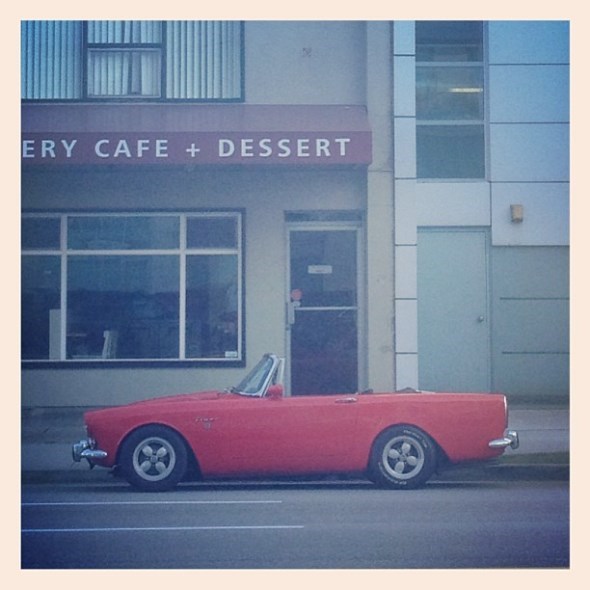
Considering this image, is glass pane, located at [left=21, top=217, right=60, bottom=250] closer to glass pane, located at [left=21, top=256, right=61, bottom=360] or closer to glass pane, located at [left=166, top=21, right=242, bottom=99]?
glass pane, located at [left=21, top=256, right=61, bottom=360]

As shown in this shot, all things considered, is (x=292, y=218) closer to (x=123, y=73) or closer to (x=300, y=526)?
(x=123, y=73)

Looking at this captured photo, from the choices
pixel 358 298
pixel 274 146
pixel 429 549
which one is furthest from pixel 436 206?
pixel 429 549

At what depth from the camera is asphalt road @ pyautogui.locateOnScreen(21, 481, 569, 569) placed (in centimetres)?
682

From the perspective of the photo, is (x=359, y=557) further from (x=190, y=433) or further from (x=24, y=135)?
(x=24, y=135)

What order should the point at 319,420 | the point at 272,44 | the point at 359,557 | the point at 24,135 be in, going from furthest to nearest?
1. the point at 272,44
2. the point at 24,135
3. the point at 319,420
4. the point at 359,557

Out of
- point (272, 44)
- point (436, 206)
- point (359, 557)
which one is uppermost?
point (272, 44)

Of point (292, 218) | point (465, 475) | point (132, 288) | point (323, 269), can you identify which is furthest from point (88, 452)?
Result: point (292, 218)

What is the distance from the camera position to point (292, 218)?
12.7 m

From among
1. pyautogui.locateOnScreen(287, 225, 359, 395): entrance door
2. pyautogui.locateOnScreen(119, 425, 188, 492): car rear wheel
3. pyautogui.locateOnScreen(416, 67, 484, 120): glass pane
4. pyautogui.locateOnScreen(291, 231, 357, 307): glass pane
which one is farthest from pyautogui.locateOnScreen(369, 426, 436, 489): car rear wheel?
pyautogui.locateOnScreen(416, 67, 484, 120): glass pane

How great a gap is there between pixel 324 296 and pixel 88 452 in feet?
14.8

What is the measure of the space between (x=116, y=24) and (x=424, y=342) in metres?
5.70

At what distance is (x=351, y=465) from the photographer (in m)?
9.04

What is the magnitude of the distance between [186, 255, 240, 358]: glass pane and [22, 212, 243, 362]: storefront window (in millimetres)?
13

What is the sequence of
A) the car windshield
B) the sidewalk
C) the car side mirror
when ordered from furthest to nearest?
the sidewalk < the car windshield < the car side mirror
